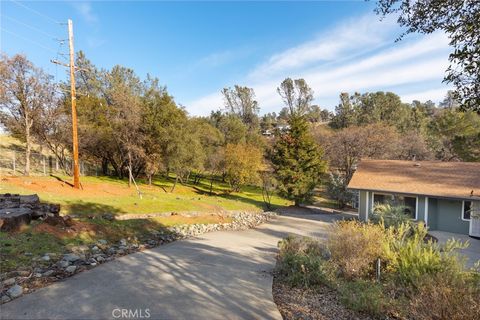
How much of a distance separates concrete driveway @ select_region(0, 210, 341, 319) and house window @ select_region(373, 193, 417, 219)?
1063 centimetres

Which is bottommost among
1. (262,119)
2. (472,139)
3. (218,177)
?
(218,177)

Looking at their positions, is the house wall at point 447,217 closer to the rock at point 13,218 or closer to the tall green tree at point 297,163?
the tall green tree at point 297,163

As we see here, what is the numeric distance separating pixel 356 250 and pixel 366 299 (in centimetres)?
202

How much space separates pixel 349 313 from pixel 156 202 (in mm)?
13066

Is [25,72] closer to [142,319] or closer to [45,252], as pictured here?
[45,252]

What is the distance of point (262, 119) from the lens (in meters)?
70.1

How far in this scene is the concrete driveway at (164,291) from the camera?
4.60 m

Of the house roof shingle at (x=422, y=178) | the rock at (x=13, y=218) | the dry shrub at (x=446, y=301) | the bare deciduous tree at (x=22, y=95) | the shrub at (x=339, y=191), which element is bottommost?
the shrub at (x=339, y=191)

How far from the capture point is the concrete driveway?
460 centimetres

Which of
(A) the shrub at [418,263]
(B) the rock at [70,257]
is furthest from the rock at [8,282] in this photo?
(A) the shrub at [418,263]

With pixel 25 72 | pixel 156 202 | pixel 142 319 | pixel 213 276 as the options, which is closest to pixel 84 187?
pixel 156 202

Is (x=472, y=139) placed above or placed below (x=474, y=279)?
above

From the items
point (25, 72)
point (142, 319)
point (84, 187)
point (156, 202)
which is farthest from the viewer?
point (25, 72)

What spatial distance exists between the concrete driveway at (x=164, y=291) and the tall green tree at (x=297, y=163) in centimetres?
1440
